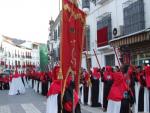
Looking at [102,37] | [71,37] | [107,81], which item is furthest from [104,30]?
[71,37]

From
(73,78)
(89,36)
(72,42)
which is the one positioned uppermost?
(89,36)

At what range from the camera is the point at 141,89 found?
1515 centimetres

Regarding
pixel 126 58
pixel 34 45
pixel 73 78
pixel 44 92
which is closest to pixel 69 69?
pixel 73 78

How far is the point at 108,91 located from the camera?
16.0m

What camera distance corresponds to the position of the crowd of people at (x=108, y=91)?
870cm

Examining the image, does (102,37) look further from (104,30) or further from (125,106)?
(125,106)

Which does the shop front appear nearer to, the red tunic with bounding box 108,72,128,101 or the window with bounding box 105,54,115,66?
the window with bounding box 105,54,115,66

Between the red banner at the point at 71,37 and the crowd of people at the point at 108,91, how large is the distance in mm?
267

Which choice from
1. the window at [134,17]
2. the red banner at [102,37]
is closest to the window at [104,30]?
the red banner at [102,37]

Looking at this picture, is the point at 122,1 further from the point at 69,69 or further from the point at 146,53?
the point at 69,69

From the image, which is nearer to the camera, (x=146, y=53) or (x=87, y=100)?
(x=87, y=100)

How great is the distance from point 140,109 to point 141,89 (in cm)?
80

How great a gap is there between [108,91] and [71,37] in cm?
779

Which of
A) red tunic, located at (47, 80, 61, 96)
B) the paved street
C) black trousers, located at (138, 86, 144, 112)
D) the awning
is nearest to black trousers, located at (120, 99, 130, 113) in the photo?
red tunic, located at (47, 80, 61, 96)
